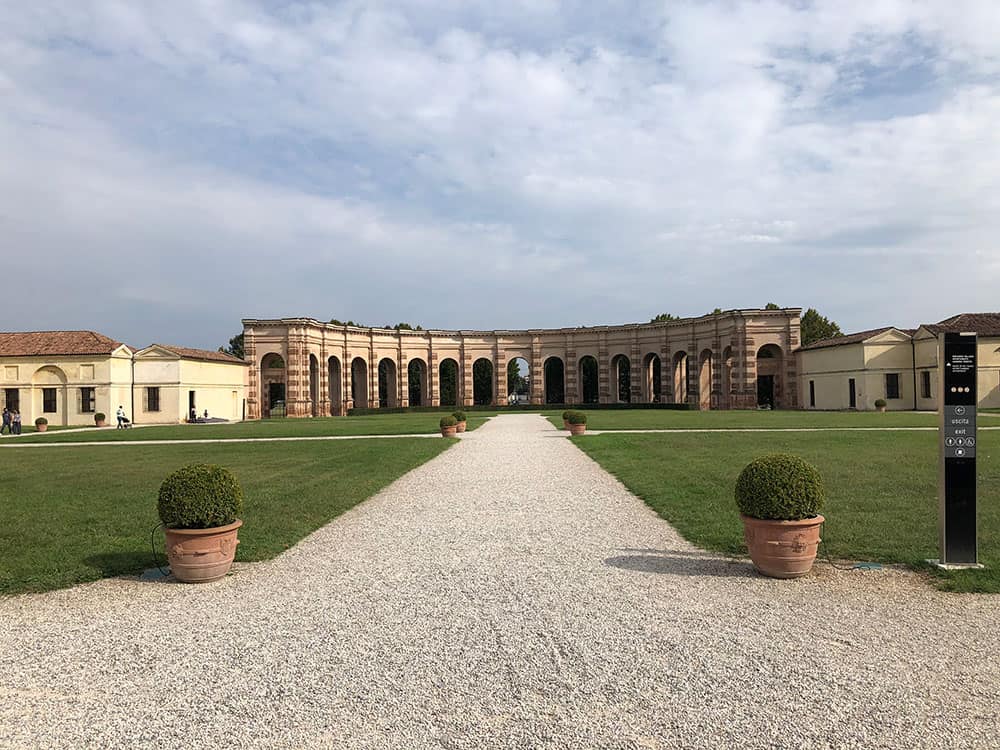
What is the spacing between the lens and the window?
5066 cm

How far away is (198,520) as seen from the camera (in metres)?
7.23

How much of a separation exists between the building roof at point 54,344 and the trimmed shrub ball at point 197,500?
46149mm

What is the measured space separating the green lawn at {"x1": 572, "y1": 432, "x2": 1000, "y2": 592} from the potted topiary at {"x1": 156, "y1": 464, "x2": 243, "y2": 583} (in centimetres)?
573

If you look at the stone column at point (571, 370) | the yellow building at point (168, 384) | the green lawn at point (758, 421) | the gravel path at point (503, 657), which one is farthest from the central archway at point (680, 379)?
the gravel path at point (503, 657)

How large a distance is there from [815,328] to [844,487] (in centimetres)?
7338

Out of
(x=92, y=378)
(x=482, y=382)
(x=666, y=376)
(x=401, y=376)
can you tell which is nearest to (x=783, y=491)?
(x=92, y=378)

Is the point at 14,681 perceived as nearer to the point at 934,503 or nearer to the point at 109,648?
the point at 109,648

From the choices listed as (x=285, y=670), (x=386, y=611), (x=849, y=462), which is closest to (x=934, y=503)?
(x=849, y=462)

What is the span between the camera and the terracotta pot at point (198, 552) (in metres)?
7.25

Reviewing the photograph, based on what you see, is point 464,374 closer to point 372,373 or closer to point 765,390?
point 372,373

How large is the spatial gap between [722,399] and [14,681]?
59.4 m

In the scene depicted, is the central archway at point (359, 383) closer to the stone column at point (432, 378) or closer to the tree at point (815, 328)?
the stone column at point (432, 378)

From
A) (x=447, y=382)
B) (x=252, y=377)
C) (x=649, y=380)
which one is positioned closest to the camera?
(x=252, y=377)

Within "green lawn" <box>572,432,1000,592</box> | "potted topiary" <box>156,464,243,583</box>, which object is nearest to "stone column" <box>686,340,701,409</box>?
"green lawn" <box>572,432,1000,592</box>
